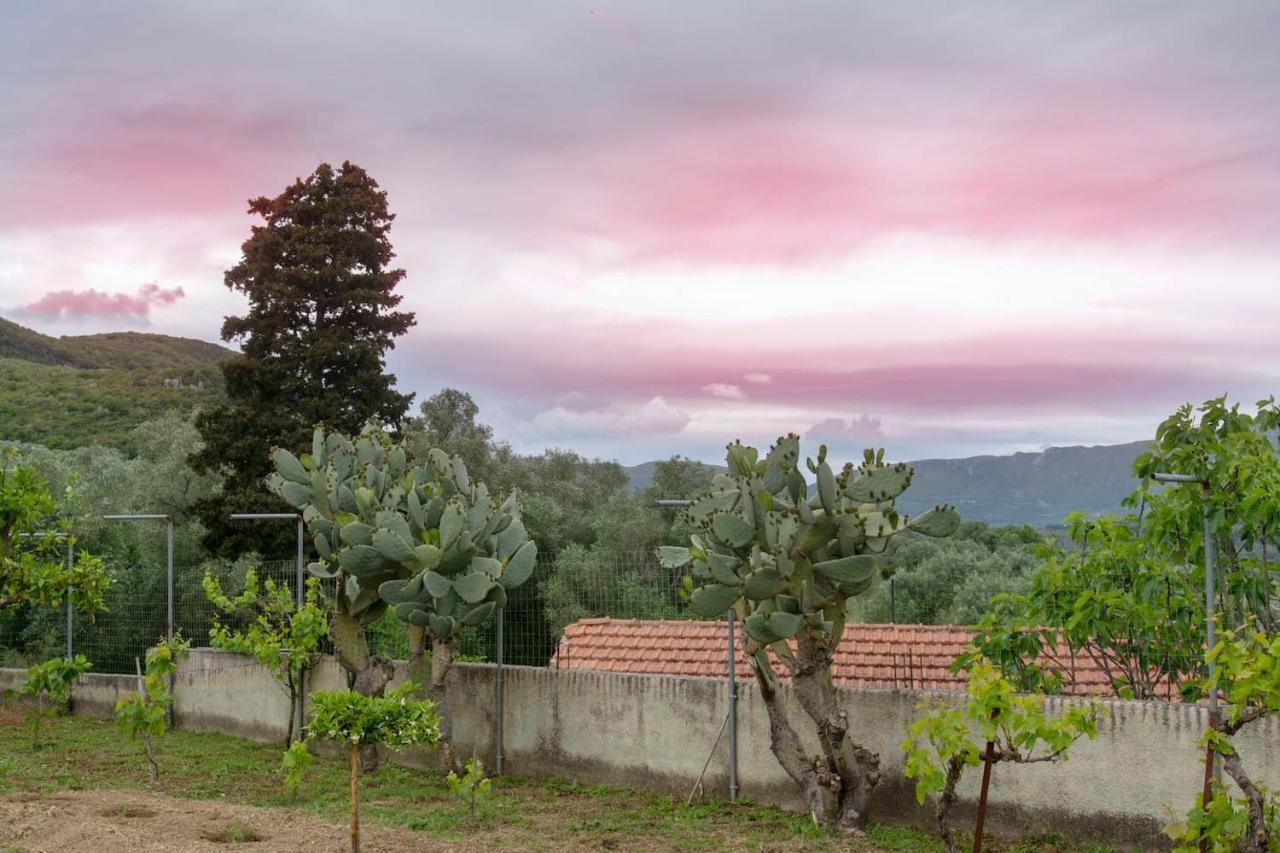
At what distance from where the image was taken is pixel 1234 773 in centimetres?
648

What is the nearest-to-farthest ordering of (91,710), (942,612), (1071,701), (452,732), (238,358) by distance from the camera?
(1071,701) → (452,732) → (91,710) → (942,612) → (238,358)

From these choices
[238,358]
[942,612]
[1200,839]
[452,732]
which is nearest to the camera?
[1200,839]

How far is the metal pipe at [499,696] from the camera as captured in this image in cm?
1071

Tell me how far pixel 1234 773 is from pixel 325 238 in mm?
22704

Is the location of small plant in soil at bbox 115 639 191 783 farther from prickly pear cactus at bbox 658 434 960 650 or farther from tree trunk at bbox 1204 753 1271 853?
tree trunk at bbox 1204 753 1271 853

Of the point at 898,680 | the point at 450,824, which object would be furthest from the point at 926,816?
the point at 898,680

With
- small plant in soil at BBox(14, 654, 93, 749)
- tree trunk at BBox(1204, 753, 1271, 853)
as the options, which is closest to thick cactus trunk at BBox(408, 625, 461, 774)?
small plant in soil at BBox(14, 654, 93, 749)

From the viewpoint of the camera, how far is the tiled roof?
12461 millimetres

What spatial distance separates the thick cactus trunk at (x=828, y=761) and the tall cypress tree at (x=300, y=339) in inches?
661

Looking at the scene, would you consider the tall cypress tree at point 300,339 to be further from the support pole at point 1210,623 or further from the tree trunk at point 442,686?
the support pole at point 1210,623

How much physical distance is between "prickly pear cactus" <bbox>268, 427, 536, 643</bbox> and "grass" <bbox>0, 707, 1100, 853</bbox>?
5.04ft

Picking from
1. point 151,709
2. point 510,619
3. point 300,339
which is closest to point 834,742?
point 510,619

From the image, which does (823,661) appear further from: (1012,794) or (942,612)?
(942,612)

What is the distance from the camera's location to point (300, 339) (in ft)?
82.6
